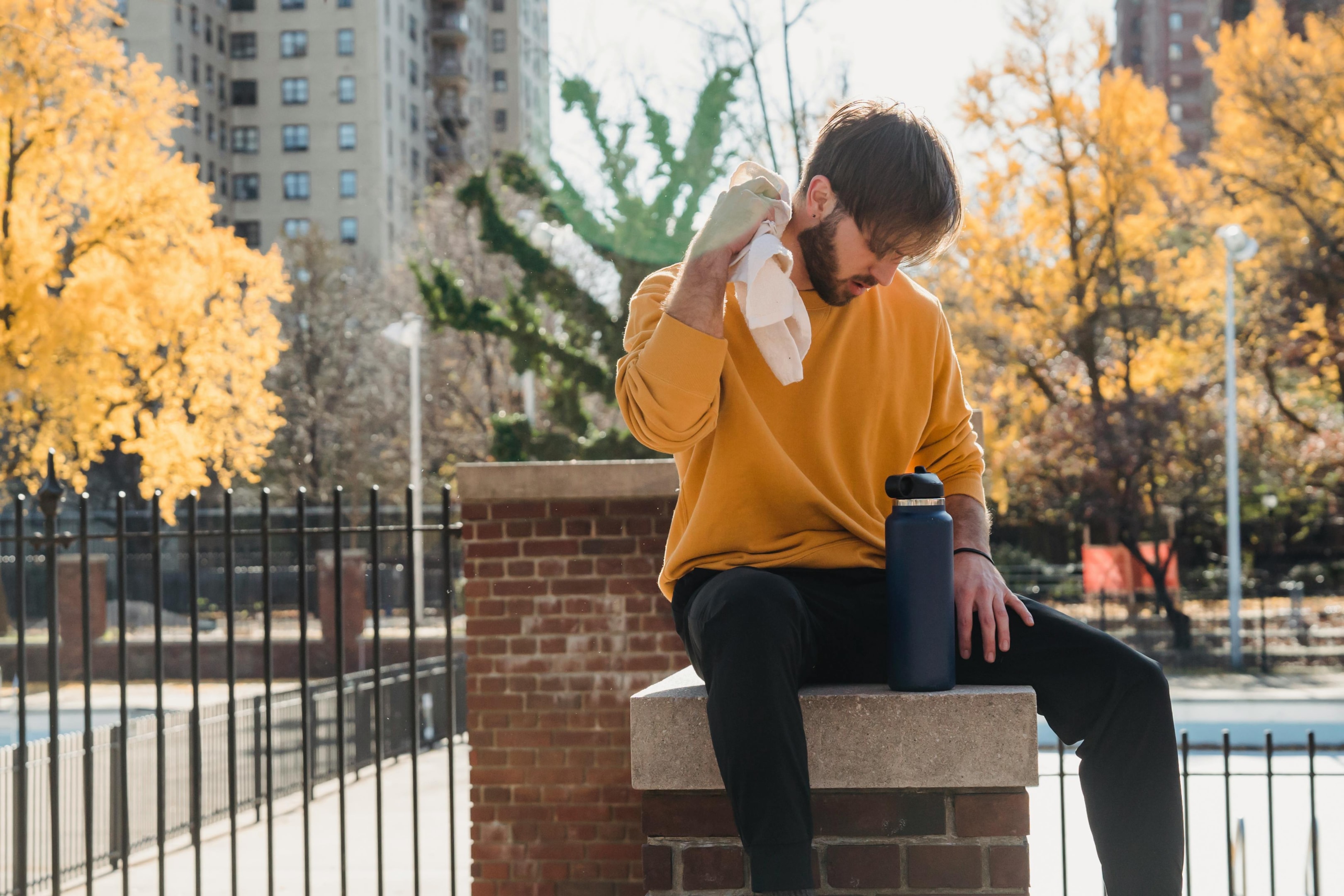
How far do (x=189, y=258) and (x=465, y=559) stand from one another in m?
18.8

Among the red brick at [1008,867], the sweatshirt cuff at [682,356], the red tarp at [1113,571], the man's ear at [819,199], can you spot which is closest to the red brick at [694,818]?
the red brick at [1008,867]

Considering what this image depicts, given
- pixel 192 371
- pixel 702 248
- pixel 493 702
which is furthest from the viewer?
pixel 192 371

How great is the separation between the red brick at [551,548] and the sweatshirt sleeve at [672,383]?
297 cm

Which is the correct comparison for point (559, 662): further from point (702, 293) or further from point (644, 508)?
point (702, 293)

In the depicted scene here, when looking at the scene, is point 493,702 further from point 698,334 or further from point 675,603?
point 698,334

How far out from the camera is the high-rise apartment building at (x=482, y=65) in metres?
69.4

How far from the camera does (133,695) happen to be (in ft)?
71.9

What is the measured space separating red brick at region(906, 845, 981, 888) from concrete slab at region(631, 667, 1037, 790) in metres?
0.14

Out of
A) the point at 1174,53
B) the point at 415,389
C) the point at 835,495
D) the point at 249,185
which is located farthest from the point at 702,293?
the point at 1174,53

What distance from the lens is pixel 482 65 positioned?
260 ft

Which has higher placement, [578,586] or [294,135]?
[294,135]

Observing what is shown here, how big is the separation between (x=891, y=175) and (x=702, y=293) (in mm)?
399

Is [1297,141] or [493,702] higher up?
[1297,141]

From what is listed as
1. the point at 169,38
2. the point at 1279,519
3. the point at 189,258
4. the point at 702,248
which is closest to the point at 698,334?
the point at 702,248
